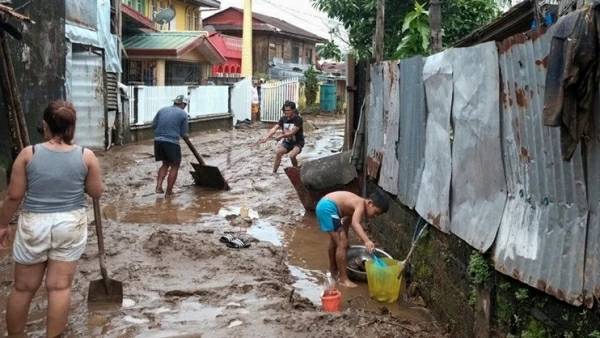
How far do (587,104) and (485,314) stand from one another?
1961mm

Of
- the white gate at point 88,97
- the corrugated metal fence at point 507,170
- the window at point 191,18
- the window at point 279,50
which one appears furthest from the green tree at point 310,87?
the corrugated metal fence at point 507,170

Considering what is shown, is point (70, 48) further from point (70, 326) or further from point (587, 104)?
point (587, 104)

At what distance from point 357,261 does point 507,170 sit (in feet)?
10.8

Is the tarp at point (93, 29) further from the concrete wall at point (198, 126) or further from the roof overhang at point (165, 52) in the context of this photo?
the roof overhang at point (165, 52)

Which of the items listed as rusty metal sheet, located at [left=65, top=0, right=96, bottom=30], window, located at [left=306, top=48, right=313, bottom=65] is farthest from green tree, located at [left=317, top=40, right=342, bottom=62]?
window, located at [left=306, top=48, right=313, bottom=65]

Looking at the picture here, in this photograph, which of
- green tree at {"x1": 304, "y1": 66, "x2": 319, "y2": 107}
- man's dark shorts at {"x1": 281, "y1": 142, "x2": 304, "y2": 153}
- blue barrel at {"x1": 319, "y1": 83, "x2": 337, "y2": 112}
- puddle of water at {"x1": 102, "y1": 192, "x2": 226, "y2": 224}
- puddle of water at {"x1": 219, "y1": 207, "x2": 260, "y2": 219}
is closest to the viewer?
puddle of water at {"x1": 102, "y1": 192, "x2": 226, "y2": 224}

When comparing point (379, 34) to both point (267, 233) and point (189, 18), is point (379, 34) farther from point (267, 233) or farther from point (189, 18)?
point (189, 18)

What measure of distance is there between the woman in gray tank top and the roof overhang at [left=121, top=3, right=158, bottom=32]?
1991 cm

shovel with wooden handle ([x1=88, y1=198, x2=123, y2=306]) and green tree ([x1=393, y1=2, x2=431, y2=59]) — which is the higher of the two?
green tree ([x1=393, y1=2, x2=431, y2=59])

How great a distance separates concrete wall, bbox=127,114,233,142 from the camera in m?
19.3

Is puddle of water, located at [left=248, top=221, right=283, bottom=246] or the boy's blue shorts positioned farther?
puddle of water, located at [left=248, top=221, right=283, bottom=246]

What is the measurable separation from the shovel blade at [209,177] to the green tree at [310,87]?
24714 millimetres

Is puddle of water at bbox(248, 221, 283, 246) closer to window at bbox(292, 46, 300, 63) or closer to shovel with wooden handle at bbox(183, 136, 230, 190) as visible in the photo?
shovel with wooden handle at bbox(183, 136, 230, 190)

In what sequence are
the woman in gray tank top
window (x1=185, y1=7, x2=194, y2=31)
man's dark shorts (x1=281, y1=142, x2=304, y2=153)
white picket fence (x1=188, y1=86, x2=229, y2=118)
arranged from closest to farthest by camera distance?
the woman in gray tank top, man's dark shorts (x1=281, y1=142, x2=304, y2=153), white picket fence (x1=188, y1=86, x2=229, y2=118), window (x1=185, y1=7, x2=194, y2=31)
